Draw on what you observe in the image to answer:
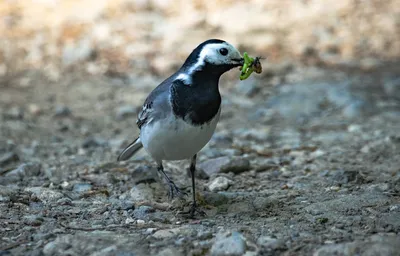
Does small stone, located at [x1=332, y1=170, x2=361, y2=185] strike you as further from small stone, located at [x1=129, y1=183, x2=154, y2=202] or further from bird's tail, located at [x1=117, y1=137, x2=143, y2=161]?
bird's tail, located at [x1=117, y1=137, x2=143, y2=161]

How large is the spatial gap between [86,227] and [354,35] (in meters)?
7.59

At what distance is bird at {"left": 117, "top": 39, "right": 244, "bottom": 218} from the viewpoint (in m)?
5.05

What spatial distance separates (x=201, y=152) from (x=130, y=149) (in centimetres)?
107

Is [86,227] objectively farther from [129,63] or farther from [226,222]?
[129,63]

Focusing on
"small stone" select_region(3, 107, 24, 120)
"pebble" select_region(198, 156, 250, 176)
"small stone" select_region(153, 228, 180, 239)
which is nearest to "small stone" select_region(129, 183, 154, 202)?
"pebble" select_region(198, 156, 250, 176)

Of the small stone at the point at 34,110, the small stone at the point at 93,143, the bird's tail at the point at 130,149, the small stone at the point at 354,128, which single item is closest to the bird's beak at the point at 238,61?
the bird's tail at the point at 130,149

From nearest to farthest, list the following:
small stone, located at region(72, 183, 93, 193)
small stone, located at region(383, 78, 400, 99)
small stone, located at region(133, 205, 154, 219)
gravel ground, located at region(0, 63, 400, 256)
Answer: gravel ground, located at region(0, 63, 400, 256), small stone, located at region(133, 205, 154, 219), small stone, located at region(72, 183, 93, 193), small stone, located at region(383, 78, 400, 99)

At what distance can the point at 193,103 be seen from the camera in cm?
504

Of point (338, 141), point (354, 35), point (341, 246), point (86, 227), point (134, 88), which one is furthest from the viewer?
point (354, 35)

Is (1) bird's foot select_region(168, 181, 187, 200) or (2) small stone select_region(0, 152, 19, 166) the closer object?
(1) bird's foot select_region(168, 181, 187, 200)

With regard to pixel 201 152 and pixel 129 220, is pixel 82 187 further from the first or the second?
pixel 201 152

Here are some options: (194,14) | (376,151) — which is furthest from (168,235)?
(194,14)

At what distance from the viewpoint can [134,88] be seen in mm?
9773

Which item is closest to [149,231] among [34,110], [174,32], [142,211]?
[142,211]
